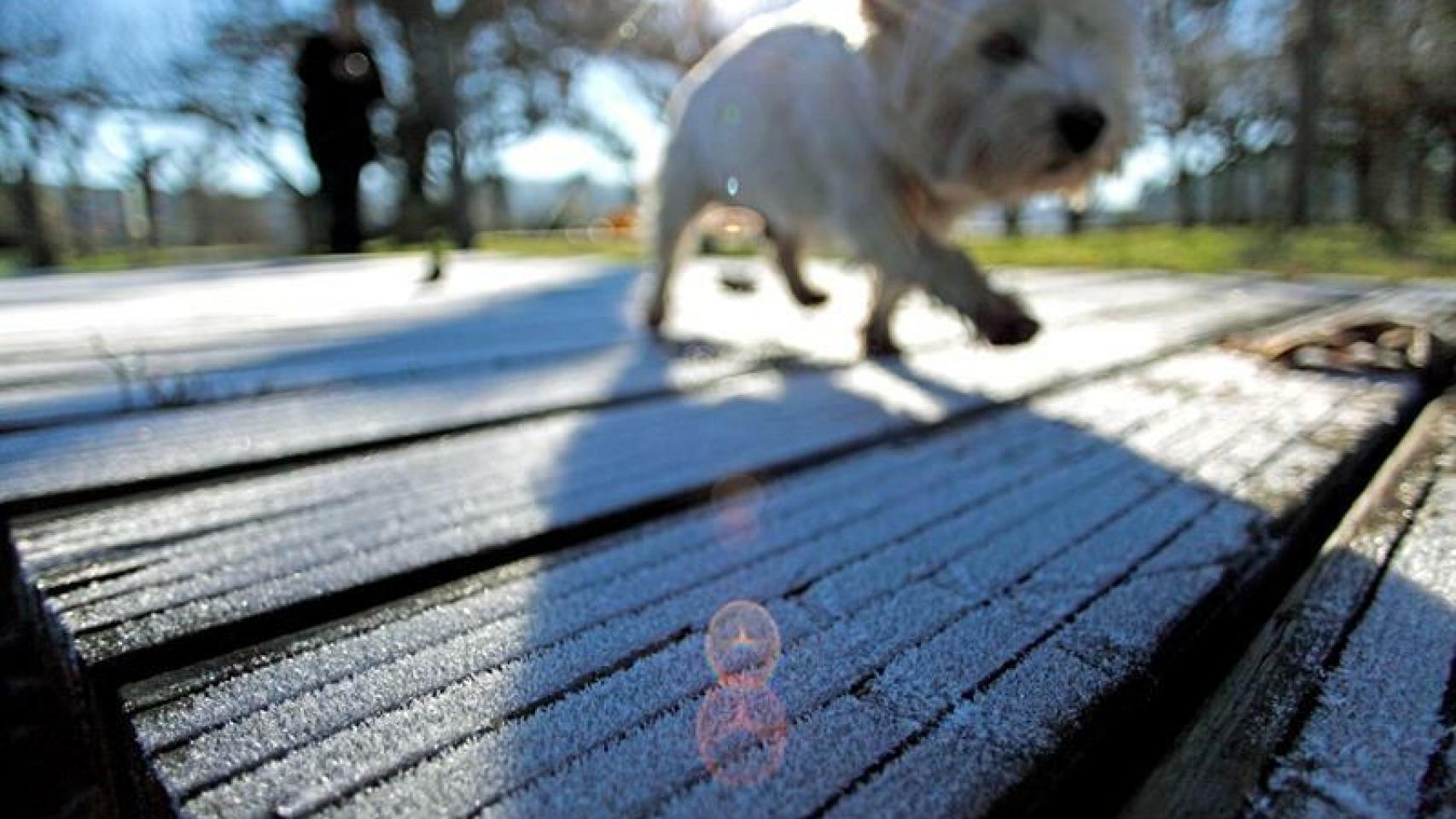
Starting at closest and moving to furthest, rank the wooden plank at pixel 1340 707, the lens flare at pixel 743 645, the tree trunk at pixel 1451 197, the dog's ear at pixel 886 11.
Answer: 1. the wooden plank at pixel 1340 707
2. the lens flare at pixel 743 645
3. the dog's ear at pixel 886 11
4. the tree trunk at pixel 1451 197

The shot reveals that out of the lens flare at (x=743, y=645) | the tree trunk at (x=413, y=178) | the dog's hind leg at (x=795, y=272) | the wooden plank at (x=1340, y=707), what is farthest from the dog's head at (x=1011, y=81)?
the tree trunk at (x=413, y=178)

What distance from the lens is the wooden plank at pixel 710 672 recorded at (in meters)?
0.51

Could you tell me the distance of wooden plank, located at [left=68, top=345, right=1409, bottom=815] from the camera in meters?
0.51

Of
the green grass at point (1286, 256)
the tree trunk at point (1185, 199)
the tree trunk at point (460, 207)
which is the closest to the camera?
the green grass at point (1286, 256)

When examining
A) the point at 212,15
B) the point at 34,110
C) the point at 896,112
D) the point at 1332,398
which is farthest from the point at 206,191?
the point at 1332,398

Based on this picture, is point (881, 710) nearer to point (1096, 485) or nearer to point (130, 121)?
point (1096, 485)

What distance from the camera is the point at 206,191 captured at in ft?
65.7

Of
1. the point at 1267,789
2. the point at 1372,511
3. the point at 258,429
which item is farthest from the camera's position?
the point at 258,429

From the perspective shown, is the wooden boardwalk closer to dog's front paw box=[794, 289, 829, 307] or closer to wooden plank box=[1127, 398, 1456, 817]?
wooden plank box=[1127, 398, 1456, 817]

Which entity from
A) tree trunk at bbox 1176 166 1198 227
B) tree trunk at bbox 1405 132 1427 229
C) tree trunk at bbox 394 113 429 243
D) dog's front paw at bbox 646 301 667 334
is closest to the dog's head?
dog's front paw at bbox 646 301 667 334

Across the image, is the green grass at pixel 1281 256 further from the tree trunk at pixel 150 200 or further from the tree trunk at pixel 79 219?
the tree trunk at pixel 150 200

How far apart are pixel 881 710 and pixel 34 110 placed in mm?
16565

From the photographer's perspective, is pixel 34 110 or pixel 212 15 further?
pixel 212 15

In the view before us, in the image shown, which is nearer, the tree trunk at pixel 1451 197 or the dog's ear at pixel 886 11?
the dog's ear at pixel 886 11
